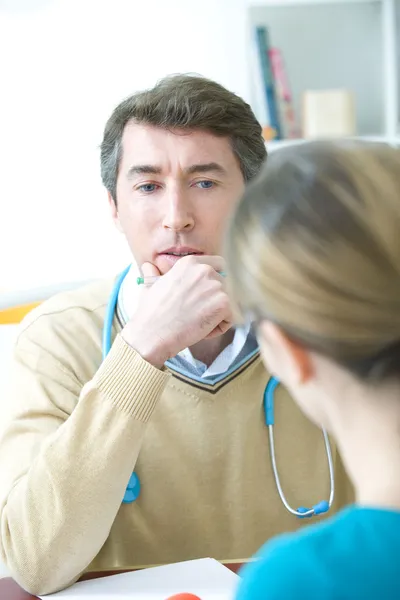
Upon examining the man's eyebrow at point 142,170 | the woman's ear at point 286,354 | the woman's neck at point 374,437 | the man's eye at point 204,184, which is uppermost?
the woman's ear at point 286,354

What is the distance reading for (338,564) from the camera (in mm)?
579

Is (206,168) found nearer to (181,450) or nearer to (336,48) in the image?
(181,450)

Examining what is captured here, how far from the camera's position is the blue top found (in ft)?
1.88

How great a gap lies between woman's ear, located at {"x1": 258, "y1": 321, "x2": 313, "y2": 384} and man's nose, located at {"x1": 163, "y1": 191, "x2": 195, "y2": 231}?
0.73 m

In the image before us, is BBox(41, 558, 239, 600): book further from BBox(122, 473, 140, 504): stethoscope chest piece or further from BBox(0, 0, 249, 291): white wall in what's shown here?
BBox(0, 0, 249, 291): white wall

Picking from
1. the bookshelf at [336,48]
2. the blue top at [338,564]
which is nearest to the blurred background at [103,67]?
the bookshelf at [336,48]

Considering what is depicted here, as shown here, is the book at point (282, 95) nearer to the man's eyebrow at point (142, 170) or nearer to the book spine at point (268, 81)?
the book spine at point (268, 81)

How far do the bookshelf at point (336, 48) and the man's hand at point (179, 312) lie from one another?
5.97 ft

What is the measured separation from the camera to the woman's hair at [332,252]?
599 millimetres

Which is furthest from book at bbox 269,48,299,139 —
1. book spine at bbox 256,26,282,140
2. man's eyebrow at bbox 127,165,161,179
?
man's eyebrow at bbox 127,165,161,179

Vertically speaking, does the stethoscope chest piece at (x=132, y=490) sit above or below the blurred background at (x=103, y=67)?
below

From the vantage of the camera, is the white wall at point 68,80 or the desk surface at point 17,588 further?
the white wall at point 68,80

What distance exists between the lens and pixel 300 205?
0.62 metres

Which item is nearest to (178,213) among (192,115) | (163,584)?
(192,115)
